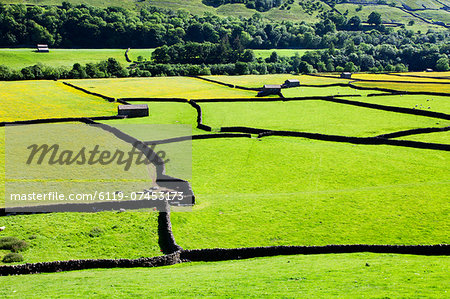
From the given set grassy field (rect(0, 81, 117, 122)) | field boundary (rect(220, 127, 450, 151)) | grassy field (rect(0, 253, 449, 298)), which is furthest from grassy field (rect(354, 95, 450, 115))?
grassy field (rect(0, 253, 449, 298))

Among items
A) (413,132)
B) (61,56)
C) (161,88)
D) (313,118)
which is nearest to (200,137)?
(313,118)

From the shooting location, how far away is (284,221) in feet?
97.6

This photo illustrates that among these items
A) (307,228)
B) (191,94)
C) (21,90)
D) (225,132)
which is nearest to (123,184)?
(307,228)

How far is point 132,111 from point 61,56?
87149 millimetres

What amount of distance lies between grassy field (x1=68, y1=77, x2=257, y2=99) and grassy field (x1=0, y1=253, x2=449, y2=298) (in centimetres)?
6570

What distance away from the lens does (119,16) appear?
580 ft

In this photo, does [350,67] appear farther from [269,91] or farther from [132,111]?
[132,111]

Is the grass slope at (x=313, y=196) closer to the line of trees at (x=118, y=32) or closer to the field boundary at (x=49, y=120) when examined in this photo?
the field boundary at (x=49, y=120)

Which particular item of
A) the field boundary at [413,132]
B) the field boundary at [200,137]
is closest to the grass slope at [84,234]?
the field boundary at [200,137]

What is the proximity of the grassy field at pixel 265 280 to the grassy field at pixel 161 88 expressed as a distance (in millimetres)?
65695

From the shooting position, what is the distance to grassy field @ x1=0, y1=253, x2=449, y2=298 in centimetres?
1861

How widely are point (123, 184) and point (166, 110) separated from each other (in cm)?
3825

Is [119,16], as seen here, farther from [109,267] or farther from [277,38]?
[109,267]

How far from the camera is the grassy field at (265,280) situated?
→ 18609mm
